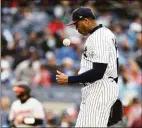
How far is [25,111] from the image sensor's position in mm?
9234

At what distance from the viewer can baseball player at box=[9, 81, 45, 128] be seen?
9.09 meters

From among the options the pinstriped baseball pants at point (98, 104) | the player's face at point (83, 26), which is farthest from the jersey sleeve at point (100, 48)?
the pinstriped baseball pants at point (98, 104)

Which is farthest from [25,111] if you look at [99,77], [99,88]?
[99,77]

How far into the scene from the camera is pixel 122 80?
14227mm

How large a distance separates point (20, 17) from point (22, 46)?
5.00 feet

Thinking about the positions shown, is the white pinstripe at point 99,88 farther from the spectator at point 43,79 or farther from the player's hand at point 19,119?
the spectator at point 43,79

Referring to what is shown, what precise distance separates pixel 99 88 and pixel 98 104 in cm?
16

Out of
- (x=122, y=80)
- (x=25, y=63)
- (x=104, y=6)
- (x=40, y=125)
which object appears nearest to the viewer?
(x=40, y=125)

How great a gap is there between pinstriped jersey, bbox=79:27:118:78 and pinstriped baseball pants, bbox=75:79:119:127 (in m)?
0.12

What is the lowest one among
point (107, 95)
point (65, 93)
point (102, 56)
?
point (65, 93)

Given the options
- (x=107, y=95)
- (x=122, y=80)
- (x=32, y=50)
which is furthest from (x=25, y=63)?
(x=107, y=95)

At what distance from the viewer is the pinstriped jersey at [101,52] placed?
591cm

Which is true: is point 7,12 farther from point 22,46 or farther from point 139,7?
point 139,7

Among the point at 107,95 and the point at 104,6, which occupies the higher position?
the point at 104,6
